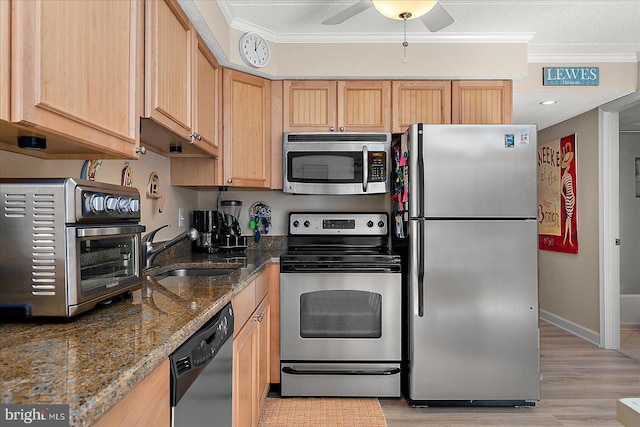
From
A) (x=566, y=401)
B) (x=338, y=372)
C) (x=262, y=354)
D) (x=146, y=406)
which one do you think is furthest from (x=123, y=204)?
(x=566, y=401)

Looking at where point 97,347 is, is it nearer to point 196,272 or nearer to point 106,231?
point 106,231

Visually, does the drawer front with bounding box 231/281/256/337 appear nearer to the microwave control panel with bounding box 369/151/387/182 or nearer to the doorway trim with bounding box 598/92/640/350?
the microwave control panel with bounding box 369/151/387/182

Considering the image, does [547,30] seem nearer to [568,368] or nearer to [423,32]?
[423,32]

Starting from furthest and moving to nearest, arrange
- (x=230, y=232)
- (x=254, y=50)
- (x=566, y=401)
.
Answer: (x=230, y=232) < (x=254, y=50) < (x=566, y=401)

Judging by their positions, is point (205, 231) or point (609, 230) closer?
point (205, 231)

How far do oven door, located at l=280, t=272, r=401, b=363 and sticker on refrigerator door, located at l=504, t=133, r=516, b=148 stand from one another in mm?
994

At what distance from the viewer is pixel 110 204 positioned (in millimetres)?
1248

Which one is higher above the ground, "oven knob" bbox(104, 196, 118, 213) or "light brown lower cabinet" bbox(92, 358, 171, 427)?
"oven knob" bbox(104, 196, 118, 213)

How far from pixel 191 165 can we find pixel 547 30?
2471 mm

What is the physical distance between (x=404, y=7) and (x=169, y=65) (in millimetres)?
1027

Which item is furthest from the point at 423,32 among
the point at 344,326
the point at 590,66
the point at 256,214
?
the point at 344,326

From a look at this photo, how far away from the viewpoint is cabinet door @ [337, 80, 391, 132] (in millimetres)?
3041

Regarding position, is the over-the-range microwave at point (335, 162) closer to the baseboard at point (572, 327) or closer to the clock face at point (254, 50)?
the clock face at point (254, 50)

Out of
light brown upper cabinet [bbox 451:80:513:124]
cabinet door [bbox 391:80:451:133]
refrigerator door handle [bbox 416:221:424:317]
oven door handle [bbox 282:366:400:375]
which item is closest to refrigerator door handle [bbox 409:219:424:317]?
refrigerator door handle [bbox 416:221:424:317]
